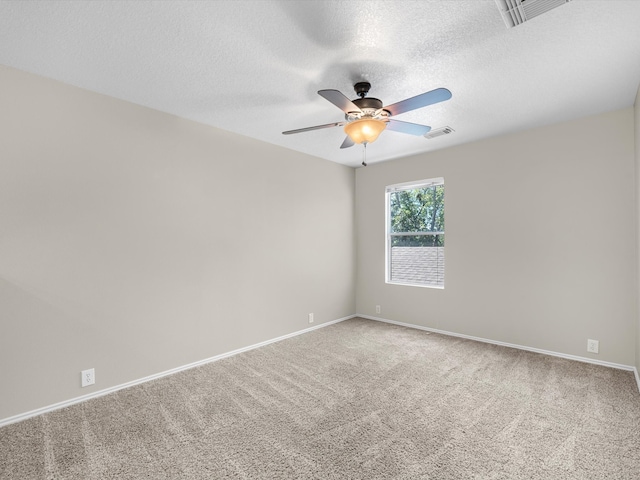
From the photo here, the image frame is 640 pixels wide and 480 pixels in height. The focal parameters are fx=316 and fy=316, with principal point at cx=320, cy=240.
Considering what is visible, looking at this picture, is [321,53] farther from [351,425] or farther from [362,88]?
[351,425]

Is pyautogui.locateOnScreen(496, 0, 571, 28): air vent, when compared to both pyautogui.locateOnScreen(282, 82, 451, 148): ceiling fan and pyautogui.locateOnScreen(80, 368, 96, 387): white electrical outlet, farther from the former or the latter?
pyautogui.locateOnScreen(80, 368, 96, 387): white electrical outlet

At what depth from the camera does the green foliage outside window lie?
4.57m

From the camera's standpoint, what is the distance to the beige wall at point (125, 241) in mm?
2352

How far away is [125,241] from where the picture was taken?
9.36ft

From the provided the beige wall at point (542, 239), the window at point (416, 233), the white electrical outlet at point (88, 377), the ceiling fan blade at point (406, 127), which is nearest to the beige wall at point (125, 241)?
the white electrical outlet at point (88, 377)

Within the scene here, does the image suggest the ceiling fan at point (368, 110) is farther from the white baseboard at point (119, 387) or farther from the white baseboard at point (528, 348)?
the white baseboard at point (528, 348)

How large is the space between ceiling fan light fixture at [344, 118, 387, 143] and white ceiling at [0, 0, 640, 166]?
392 mm

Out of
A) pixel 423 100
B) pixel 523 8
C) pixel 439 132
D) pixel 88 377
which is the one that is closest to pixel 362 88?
pixel 423 100

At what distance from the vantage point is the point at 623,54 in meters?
2.18

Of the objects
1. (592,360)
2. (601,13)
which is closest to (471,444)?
(592,360)

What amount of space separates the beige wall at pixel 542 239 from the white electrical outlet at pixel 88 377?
3.87 meters

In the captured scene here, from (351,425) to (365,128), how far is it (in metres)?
2.15

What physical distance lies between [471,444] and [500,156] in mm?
3227

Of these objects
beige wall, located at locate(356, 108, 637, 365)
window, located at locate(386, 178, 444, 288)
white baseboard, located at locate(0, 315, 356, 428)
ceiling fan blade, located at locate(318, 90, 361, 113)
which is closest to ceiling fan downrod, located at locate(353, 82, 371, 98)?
ceiling fan blade, located at locate(318, 90, 361, 113)
